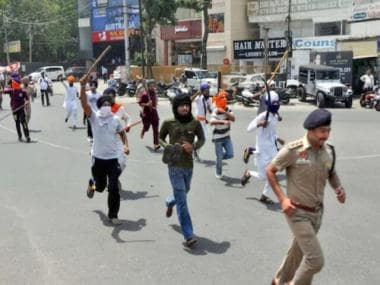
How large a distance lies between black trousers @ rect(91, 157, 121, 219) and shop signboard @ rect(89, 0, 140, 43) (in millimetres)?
60748

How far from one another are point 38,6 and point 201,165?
2790 inches

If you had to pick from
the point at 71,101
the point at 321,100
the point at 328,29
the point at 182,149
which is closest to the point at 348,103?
the point at 321,100

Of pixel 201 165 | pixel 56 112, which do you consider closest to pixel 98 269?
pixel 201 165

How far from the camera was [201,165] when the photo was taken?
1201cm

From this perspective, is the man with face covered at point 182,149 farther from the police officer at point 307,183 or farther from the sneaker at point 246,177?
the sneaker at point 246,177

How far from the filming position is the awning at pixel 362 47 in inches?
1452

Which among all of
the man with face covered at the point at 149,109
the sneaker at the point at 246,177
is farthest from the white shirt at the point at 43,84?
the sneaker at the point at 246,177

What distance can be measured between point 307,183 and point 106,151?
11.6ft

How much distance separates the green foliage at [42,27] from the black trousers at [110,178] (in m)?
72.3

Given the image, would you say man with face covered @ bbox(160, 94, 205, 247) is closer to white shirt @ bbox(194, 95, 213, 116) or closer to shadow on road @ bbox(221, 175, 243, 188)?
shadow on road @ bbox(221, 175, 243, 188)

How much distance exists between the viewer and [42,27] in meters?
77.6

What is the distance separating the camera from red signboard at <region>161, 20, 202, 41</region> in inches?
2206

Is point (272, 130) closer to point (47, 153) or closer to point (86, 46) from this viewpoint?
point (47, 153)

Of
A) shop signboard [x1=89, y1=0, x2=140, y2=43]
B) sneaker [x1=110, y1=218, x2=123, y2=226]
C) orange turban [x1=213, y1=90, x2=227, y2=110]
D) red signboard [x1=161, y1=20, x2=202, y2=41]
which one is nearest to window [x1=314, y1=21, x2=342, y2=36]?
red signboard [x1=161, y1=20, x2=202, y2=41]
